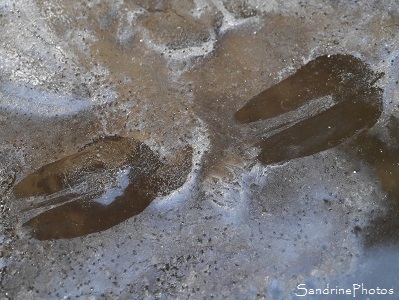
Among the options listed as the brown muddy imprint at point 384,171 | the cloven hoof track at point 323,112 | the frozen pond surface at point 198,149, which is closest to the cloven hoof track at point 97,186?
the frozen pond surface at point 198,149

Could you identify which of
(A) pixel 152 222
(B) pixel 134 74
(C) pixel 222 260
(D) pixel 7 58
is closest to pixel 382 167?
(C) pixel 222 260

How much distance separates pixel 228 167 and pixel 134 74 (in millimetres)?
1307

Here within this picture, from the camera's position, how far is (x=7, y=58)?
15.3ft

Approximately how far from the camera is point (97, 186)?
4484mm

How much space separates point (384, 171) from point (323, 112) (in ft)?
2.65

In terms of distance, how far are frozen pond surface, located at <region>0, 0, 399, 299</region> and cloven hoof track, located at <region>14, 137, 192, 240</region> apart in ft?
0.04

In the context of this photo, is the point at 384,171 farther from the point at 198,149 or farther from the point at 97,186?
the point at 97,186

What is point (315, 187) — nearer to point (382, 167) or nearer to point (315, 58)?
point (382, 167)

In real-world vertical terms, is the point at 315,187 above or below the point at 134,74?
below

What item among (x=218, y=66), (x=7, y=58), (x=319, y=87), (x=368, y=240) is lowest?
(x=368, y=240)

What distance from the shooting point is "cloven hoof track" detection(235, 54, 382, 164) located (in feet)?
14.8

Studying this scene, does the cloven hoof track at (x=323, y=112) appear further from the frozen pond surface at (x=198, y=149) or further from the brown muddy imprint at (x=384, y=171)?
the brown muddy imprint at (x=384, y=171)

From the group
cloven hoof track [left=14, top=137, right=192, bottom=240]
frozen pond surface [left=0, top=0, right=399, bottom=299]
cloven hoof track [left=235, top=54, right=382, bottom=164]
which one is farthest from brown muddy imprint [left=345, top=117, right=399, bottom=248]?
cloven hoof track [left=14, top=137, right=192, bottom=240]

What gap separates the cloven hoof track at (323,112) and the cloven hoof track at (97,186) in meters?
0.82
